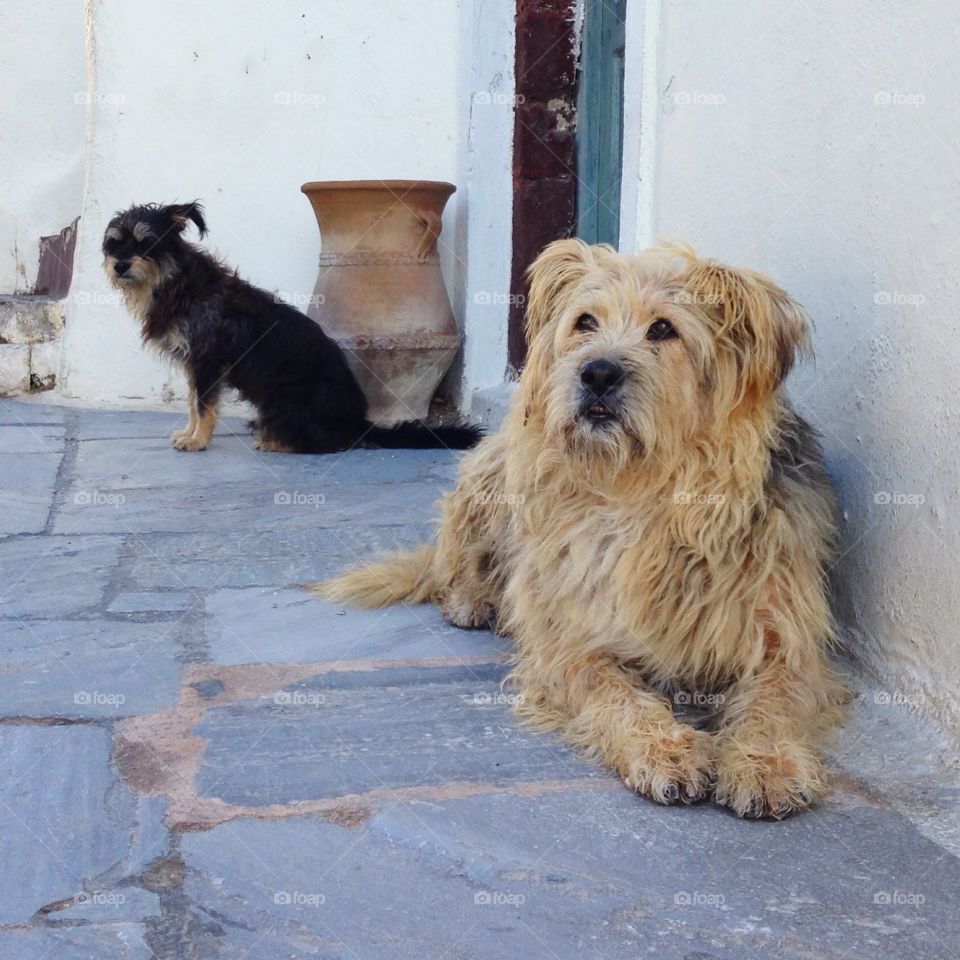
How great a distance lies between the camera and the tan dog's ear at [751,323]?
2.82 meters

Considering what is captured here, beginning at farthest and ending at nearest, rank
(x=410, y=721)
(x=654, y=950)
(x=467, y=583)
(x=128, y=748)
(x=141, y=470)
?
(x=141, y=470) → (x=467, y=583) → (x=410, y=721) → (x=128, y=748) → (x=654, y=950)

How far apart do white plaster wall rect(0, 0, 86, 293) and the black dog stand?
7.30 feet

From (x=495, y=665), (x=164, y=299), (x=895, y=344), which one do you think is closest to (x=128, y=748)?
(x=495, y=665)

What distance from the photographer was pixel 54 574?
4234mm

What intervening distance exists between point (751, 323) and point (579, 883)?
1.34 m

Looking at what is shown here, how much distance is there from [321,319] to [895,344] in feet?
15.4

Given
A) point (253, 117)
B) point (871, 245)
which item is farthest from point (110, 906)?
point (253, 117)

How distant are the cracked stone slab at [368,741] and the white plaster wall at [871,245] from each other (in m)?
0.91

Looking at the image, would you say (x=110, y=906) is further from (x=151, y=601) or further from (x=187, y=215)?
(x=187, y=215)

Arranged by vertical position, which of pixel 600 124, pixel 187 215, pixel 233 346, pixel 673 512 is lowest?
pixel 233 346

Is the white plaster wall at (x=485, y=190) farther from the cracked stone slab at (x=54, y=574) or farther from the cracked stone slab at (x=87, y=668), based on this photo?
the cracked stone slab at (x=87, y=668)

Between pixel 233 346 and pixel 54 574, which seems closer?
pixel 54 574

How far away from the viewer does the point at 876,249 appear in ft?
10.1

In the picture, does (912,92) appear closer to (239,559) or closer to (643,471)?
(643,471)
